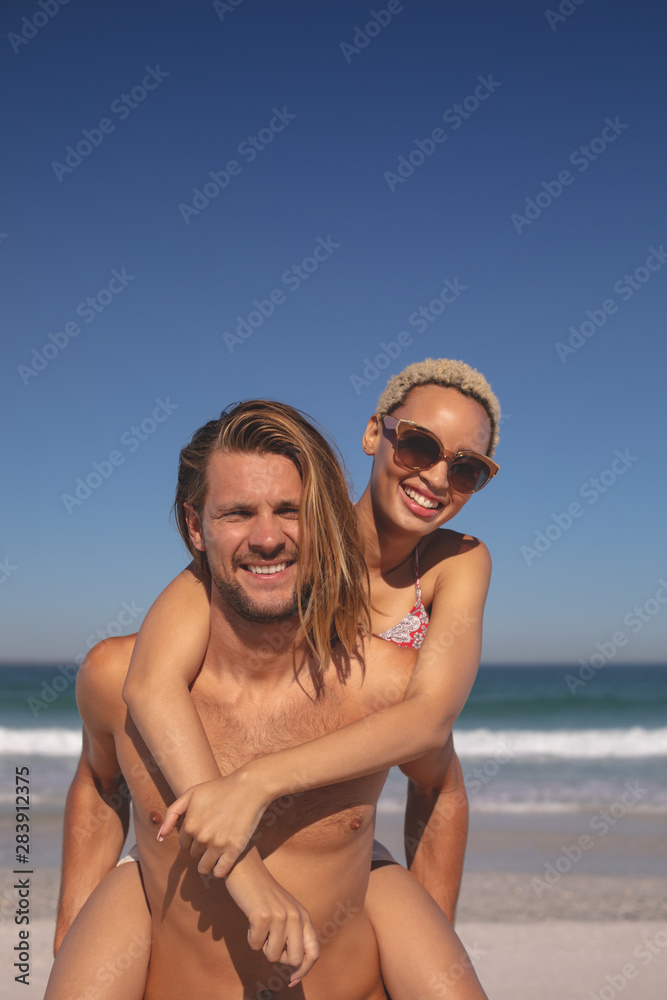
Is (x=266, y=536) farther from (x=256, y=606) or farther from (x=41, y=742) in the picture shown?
(x=41, y=742)

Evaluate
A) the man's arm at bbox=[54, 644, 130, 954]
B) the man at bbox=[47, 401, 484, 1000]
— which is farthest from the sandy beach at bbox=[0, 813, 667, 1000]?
the man at bbox=[47, 401, 484, 1000]

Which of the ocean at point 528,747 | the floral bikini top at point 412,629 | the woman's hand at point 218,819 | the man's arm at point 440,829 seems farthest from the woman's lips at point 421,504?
the ocean at point 528,747

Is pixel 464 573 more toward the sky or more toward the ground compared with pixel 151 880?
more toward the sky


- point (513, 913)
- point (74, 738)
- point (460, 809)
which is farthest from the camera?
point (74, 738)

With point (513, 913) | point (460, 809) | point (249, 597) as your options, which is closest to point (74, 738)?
point (513, 913)

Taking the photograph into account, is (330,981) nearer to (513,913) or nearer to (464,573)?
(464,573)

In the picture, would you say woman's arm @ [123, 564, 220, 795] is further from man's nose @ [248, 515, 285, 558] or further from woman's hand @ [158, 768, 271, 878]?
man's nose @ [248, 515, 285, 558]

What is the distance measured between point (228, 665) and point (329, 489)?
0.71 m

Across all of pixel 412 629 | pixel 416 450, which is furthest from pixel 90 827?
pixel 416 450

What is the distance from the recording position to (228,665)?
2.83m

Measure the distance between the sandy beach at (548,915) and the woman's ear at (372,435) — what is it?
3653mm

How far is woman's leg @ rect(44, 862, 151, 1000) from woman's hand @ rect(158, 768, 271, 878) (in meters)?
0.57

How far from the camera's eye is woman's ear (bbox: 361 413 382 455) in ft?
12.5

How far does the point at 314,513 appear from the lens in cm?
268
